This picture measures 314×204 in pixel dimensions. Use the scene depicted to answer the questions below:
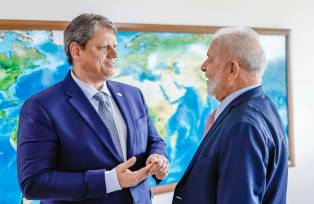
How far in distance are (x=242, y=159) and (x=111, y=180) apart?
518mm

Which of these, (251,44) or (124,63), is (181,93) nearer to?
(124,63)

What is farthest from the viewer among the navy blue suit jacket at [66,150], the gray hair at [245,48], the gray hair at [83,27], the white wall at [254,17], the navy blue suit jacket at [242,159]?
the white wall at [254,17]

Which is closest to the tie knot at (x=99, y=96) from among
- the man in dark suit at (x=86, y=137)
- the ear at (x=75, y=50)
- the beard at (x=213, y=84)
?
Result: the man in dark suit at (x=86, y=137)

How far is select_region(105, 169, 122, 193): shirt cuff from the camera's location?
1.45 meters

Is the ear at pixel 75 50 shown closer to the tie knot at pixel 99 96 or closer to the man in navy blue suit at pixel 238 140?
the tie knot at pixel 99 96

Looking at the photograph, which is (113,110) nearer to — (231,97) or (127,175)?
(127,175)

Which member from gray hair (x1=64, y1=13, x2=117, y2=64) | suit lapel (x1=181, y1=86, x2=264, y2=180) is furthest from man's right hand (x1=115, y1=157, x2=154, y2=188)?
gray hair (x1=64, y1=13, x2=117, y2=64)

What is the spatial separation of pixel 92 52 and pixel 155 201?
1.28 m

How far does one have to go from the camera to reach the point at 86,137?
1479 millimetres

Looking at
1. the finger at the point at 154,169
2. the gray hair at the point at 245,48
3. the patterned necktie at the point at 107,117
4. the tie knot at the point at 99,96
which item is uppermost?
the gray hair at the point at 245,48

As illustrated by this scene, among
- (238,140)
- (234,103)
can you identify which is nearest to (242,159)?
(238,140)

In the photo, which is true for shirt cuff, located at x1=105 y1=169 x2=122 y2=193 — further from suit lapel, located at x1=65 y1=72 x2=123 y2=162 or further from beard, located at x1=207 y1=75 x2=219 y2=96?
beard, located at x1=207 y1=75 x2=219 y2=96

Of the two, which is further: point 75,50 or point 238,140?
point 75,50

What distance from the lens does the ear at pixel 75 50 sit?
1557 millimetres
